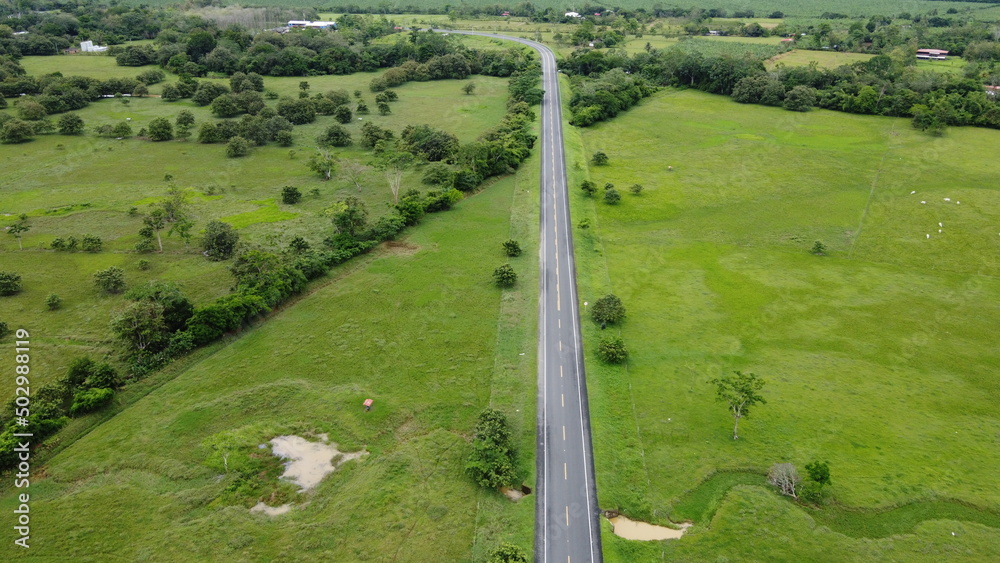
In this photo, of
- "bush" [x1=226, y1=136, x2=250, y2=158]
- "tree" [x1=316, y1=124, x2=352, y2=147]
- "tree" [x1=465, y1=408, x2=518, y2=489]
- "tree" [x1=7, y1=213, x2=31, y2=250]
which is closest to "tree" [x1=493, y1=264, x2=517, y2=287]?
"tree" [x1=465, y1=408, x2=518, y2=489]

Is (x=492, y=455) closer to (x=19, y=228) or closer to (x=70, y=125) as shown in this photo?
(x=19, y=228)

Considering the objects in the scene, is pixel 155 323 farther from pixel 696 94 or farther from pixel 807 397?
pixel 696 94

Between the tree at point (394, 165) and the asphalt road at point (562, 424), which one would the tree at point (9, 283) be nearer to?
the tree at point (394, 165)

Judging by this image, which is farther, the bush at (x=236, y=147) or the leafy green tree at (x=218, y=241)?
the bush at (x=236, y=147)

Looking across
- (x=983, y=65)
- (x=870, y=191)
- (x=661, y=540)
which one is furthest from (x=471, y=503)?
(x=983, y=65)

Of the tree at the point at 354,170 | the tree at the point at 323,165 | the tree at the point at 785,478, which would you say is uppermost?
the tree at the point at 323,165

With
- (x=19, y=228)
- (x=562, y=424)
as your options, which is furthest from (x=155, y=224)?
(x=562, y=424)

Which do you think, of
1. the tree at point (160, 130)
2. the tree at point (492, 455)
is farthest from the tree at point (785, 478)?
the tree at point (160, 130)
